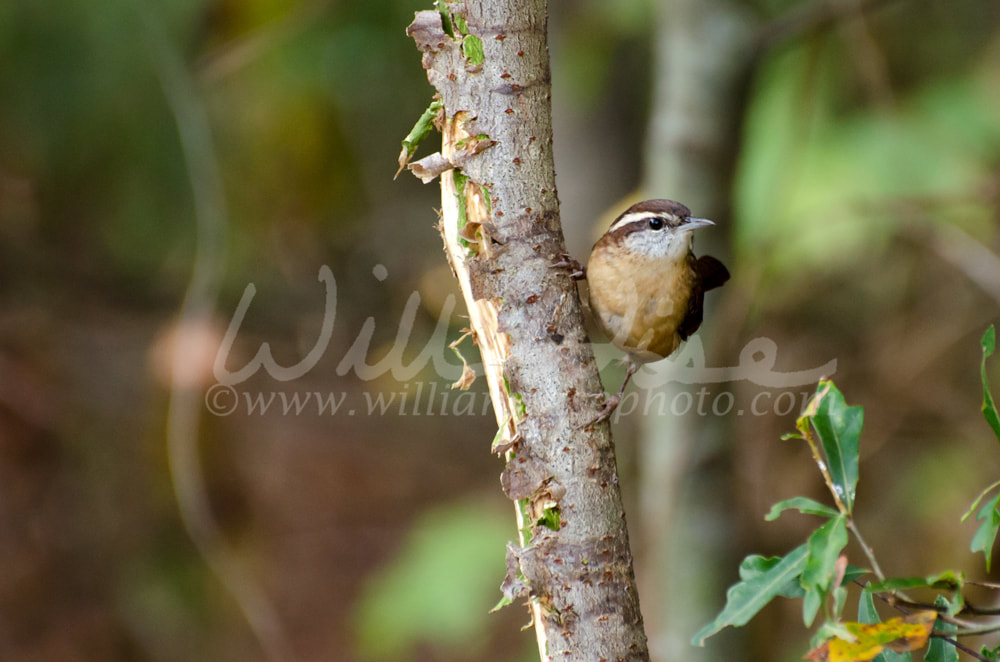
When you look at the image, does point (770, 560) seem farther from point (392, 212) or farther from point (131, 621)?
point (392, 212)

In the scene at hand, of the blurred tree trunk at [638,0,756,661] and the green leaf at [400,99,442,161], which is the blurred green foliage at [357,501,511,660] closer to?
the blurred tree trunk at [638,0,756,661]

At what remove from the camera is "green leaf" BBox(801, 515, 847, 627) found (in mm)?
1385

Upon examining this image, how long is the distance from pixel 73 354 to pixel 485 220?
566 cm

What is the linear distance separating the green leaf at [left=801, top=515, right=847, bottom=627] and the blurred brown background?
9.72ft

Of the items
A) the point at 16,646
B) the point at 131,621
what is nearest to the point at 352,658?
the point at 131,621

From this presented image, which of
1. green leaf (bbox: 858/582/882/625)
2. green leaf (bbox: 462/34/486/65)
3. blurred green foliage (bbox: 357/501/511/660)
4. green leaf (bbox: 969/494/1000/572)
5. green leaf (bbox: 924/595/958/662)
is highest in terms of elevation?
green leaf (bbox: 462/34/486/65)

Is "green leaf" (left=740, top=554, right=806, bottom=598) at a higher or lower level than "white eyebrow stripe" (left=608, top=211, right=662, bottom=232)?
lower

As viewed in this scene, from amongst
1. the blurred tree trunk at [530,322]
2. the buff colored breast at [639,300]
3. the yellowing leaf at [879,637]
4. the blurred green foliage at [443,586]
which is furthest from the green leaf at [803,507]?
the blurred green foliage at [443,586]

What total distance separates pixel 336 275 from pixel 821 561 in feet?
15.6

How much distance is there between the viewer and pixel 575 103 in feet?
15.1

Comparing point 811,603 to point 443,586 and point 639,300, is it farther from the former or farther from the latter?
point 443,586

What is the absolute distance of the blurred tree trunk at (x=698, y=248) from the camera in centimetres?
344

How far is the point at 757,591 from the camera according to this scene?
1.56m

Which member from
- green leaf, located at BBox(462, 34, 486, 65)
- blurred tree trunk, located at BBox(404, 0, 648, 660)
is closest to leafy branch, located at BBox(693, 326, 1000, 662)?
blurred tree trunk, located at BBox(404, 0, 648, 660)
